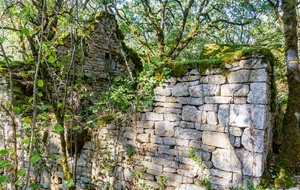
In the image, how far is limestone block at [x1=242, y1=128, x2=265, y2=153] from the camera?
2748 millimetres

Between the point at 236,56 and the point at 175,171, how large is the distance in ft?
6.29

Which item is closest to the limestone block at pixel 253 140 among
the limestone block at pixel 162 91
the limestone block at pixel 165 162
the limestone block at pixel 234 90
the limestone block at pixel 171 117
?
the limestone block at pixel 234 90

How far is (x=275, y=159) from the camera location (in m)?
3.37

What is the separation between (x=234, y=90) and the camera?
9.59 ft

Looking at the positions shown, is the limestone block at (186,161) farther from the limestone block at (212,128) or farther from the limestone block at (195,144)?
the limestone block at (212,128)

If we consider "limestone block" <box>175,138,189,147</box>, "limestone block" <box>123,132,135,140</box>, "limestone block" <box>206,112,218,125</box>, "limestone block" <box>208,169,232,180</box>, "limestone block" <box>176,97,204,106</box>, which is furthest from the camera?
"limestone block" <box>123,132,135,140</box>

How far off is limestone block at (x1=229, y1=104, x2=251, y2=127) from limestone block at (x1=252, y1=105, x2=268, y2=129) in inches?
2.8

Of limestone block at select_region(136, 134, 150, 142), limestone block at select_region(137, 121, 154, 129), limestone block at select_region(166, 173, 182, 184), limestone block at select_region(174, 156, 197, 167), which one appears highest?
limestone block at select_region(137, 121, 154, 129)

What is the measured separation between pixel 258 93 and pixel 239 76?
0.32 m

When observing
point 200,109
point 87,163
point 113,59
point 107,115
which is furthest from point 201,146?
point 113,59

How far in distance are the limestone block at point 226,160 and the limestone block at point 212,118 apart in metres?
0.38

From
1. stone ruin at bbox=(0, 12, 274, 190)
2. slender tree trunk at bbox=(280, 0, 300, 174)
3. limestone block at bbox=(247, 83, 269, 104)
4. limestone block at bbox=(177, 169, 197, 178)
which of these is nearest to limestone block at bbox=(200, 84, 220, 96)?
stone ruin at bbox=(0, 12, 274, 190)

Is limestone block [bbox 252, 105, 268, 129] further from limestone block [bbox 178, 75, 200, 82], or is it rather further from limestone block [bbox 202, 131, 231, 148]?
limestone block [bbox 178, 75, 200, 82]

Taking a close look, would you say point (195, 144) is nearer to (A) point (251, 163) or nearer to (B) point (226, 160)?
(B) point (226, 160)
